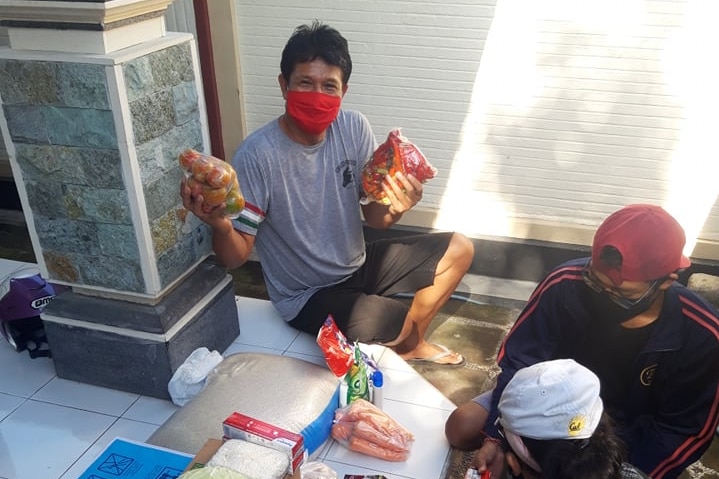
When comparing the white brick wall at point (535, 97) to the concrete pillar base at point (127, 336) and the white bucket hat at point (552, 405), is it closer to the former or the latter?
the concrete pillar base at point (127, 336)

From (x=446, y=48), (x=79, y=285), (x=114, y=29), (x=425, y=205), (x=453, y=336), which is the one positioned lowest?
(x=453, y=336)

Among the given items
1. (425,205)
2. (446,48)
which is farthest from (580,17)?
(425,205)

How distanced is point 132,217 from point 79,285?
446mm

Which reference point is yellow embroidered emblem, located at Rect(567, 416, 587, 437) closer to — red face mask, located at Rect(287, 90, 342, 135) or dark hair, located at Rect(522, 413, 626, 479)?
dark hair, located at Rect(522, 413, 626, 479)

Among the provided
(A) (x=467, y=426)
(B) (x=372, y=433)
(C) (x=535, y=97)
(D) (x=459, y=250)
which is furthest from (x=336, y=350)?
(C) (x=535, y=97)

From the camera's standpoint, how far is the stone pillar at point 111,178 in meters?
2.10

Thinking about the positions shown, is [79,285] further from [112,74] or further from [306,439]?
[306,439]

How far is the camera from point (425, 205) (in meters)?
4.22

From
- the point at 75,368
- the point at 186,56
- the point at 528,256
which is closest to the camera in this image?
the point at 186,56

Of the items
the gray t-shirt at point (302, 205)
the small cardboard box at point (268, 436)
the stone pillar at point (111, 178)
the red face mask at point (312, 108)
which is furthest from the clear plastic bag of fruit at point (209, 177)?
the small cardboard box at point (268, 436)

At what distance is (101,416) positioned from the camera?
244 centimetres

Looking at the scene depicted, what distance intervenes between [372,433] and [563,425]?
0.76m

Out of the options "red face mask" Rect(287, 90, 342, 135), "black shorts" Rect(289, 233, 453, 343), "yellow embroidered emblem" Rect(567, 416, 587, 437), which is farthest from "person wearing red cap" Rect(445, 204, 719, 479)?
"red face mask" Rect(287, 90, 342, 135)

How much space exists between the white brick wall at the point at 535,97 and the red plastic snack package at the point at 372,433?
210cm
